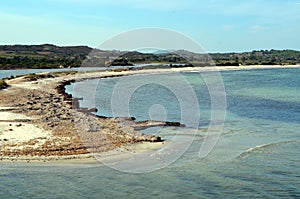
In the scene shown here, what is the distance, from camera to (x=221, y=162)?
17625 millimetres

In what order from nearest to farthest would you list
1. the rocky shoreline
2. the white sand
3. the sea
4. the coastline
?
the sea, the coastline, the rocky shoreline, the white sand

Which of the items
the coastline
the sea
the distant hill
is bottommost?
the sea

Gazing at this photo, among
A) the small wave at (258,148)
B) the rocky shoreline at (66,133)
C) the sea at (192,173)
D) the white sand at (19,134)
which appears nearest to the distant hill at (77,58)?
the rocky shoreline at (66,133)

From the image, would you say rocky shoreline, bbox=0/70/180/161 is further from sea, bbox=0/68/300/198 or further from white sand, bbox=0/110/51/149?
sea, bbox=0/68/300/198

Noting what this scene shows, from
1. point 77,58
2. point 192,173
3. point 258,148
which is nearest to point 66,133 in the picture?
point 192,173

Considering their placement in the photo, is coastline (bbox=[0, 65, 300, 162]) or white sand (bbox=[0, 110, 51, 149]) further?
white sand (bbox=[0, 110, 51, 149])

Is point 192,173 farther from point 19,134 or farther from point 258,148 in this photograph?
point 19,134

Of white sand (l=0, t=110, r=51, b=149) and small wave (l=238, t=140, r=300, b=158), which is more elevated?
white sand (l=0, t=110, r=51, b=149)

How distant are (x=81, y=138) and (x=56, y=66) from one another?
10533 cm

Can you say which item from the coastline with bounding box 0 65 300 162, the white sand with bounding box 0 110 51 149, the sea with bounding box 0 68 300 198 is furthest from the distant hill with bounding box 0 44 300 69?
the sea with bounding box 0 68 300 198

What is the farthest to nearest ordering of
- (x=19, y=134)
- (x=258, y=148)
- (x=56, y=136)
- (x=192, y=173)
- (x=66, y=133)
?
(x=66, y=133), (x=19, y=134), (x=56, y=136), (x=258, y=148), (x=192, y=173)

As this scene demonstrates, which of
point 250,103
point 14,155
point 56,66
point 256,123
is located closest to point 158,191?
point 14,155

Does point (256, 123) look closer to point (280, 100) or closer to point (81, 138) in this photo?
point (81, 138)

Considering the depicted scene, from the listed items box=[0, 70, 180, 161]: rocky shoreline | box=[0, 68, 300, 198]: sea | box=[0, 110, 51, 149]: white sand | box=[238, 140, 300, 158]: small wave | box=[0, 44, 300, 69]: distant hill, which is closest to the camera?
box=[0, 68, 300, 198]: sea
